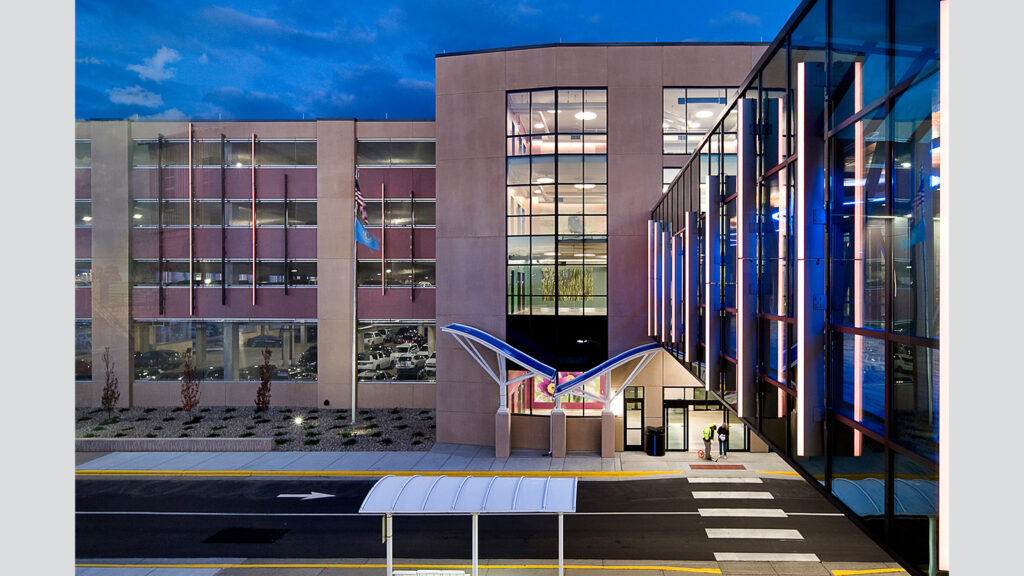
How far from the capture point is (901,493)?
5.08 meters

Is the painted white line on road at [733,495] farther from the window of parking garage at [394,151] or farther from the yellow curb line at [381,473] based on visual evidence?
the window of parking garage at [394,151]

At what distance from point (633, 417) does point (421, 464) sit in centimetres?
864

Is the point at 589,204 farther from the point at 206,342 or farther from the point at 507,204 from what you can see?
the point at 206,342

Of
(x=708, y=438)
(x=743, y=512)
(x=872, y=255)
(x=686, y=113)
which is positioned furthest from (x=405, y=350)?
(x=872, y=255)

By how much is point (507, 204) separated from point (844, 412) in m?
17.4

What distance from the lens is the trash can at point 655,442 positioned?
67.9ft

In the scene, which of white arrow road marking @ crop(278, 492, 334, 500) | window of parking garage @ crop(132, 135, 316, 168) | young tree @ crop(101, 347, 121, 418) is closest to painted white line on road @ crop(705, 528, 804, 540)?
white arrow road marking @ crop(278, 492, 334, 500)

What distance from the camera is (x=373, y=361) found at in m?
28.9

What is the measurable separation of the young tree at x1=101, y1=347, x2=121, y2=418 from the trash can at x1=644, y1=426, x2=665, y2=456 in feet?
87.0

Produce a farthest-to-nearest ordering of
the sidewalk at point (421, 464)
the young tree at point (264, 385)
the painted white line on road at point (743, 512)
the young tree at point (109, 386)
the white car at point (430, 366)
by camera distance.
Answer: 1. the white car at point (430, 366)
2. the young tree at point (264, 385)
3. the young tree at point (109, 386)
4. the sidewalk at point (421, 464)
5. the painted white line on road at point (743, 512)

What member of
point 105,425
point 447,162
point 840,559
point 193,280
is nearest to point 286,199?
point 193,280

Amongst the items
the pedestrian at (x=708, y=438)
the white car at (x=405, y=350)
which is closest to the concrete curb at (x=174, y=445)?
the white car at (x=405, y=350)

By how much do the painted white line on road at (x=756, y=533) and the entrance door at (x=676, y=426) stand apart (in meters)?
7.36

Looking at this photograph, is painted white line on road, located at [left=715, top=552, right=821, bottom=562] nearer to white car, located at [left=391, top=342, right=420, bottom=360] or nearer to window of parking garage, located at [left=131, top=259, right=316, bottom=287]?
white car, located at [left=391, top=342, right=420, bottom=360]
